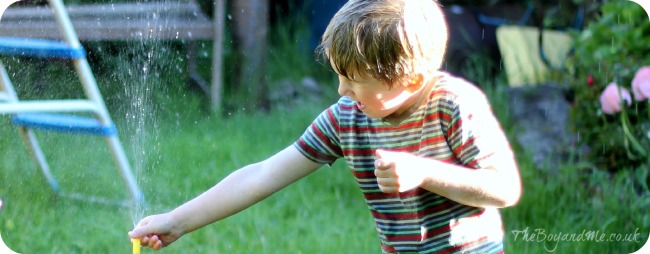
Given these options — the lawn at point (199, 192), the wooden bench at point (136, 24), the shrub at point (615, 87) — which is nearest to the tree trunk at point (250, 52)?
the wooden bench at point (136, 24)

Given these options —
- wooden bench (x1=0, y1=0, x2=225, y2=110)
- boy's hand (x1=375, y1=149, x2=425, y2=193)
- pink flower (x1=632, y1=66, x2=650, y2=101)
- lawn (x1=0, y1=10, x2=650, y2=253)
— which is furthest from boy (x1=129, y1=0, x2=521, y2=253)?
wooden bench (x1=0, y1=0, x2=225, y2=110)

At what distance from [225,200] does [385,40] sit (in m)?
0.52

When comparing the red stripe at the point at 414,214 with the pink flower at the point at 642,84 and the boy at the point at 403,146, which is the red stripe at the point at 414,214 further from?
the pink flower at the point at 642,84

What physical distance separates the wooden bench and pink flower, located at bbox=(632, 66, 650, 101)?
6.89 ft

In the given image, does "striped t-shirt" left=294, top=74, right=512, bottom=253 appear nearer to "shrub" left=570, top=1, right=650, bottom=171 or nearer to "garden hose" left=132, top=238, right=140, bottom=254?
"garden hose" left=132, top=238, right=140, bottom=254

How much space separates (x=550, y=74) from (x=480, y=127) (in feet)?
9.43

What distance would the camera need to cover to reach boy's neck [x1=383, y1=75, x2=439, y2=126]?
1907 mm

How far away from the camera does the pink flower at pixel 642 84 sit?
3139mm

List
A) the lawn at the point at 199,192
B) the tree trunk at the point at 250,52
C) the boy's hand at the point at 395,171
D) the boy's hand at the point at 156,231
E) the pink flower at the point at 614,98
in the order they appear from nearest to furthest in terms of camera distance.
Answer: the boy's hand at the point at 395,171 → the boy's hand at the point at 156,231 → the lawn at the point at 199,192 → the pink flower at the point at 614,98 → the tree trunk at the point at 250,52

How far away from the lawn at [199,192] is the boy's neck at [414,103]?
3.74 ft

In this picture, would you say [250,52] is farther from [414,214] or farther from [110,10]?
[414,214]

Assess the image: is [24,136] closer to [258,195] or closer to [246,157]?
[246,157]

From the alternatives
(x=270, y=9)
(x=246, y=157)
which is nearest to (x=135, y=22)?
(x=246, y=157)

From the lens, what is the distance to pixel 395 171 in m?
1.58
